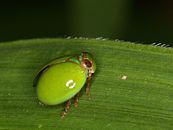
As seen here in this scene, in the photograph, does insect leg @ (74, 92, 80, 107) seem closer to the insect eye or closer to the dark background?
the insect eye

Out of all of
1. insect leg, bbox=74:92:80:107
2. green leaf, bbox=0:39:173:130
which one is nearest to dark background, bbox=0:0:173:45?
green leaf, bbox=0:39:173:130

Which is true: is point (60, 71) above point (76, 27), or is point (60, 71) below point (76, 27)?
above

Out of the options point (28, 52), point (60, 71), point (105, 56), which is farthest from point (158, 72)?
point (28, 52)

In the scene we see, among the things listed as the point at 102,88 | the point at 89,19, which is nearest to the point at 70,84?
the point at 102,88

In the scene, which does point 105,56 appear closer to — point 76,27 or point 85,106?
point 85,106

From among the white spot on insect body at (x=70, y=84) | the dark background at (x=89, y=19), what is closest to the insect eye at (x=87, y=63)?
the white spot on insect body at (x=70, y=84)

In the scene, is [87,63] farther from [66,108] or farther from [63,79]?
[66,108]
